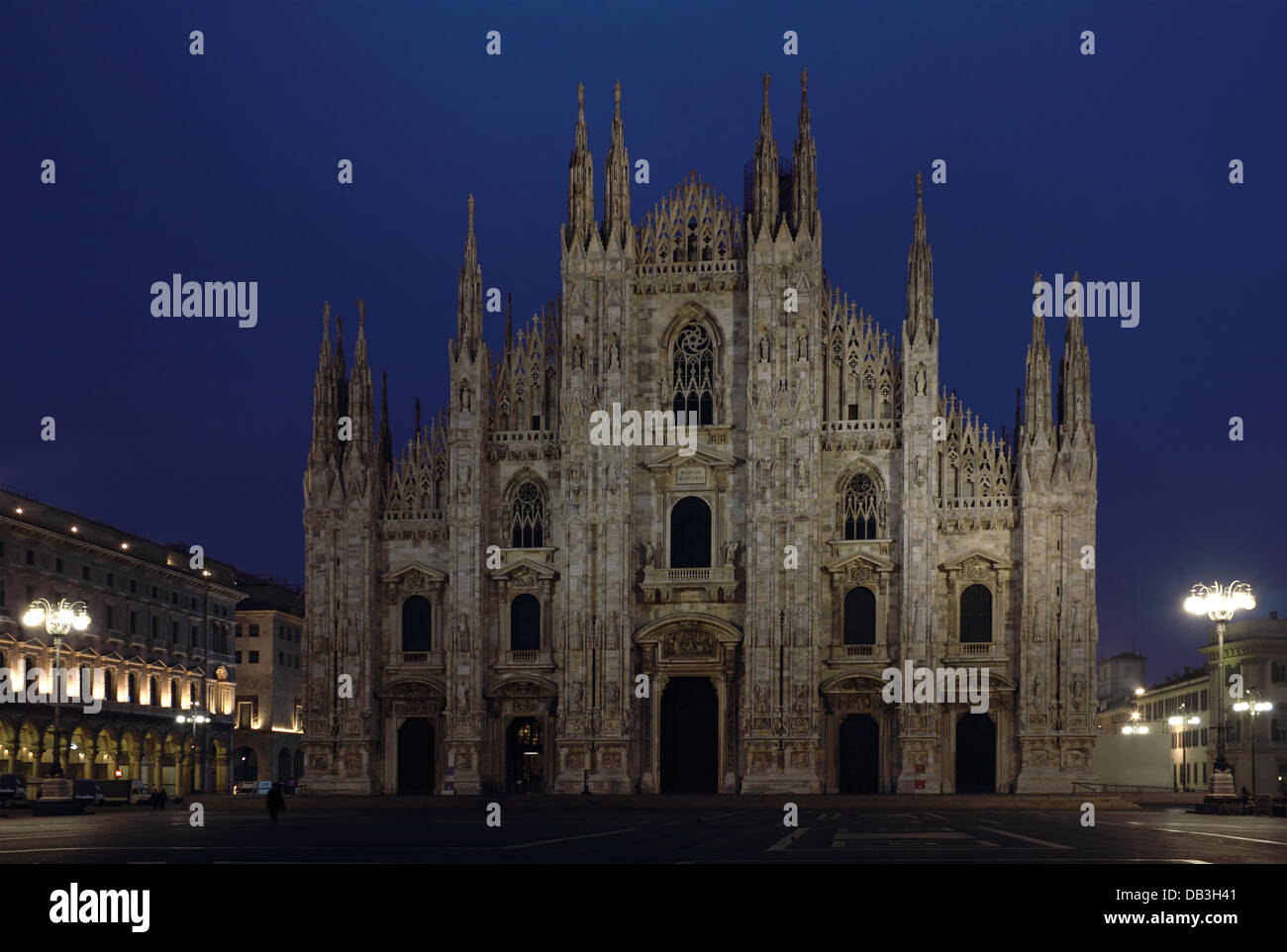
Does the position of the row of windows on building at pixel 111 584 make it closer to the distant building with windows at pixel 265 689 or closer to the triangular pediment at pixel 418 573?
the distant building with windows at pixel 265 689

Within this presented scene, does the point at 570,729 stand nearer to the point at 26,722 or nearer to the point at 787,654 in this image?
the point at 787,654

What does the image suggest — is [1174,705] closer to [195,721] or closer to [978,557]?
[978,557]

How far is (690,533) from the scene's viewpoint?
6406 cm

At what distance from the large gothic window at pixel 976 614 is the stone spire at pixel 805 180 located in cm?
1546

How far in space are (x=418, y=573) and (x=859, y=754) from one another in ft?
62.2

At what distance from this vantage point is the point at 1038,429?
6178 cm

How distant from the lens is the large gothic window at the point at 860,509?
63.2 metres

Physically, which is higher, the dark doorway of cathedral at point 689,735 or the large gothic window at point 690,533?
the large gothic window at point 690,533

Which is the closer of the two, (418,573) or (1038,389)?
(1038,389)

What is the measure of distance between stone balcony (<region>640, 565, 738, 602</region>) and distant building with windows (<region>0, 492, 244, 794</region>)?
81.1ft

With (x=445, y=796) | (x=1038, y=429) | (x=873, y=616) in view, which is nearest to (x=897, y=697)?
(x=873, y=616)

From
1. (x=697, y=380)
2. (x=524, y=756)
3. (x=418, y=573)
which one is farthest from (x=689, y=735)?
(x=697, y=380)

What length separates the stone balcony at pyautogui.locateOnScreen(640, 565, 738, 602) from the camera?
62.9 m

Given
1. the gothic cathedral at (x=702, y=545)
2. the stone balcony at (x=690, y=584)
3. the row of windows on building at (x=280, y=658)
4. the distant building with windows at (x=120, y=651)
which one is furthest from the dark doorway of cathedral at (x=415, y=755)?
the row of windows on building at (x=280, y=658)
